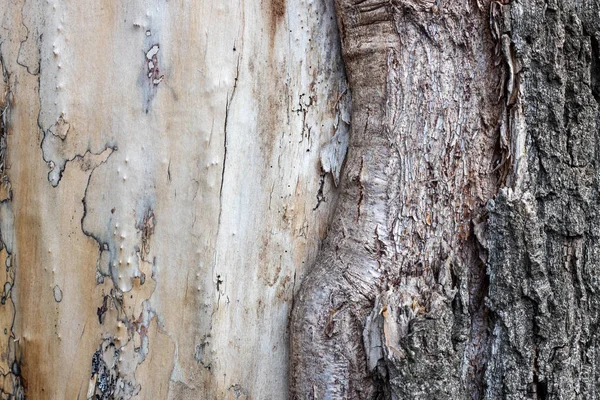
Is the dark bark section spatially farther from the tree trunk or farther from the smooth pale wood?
the smooth pale wood

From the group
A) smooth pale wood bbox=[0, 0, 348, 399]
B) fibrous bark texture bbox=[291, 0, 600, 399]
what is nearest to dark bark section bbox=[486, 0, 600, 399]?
fibrous bark texture bbox=[291, 0, 600, 399]

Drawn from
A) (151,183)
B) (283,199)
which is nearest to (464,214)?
(283,199)

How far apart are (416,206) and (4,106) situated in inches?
38.8

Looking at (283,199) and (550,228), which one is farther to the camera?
(283,199)

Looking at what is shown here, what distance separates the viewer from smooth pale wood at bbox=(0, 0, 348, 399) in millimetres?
1146

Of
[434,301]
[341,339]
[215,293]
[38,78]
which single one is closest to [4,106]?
[38,78]

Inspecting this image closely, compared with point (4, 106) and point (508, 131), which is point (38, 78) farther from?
point (508, 131)

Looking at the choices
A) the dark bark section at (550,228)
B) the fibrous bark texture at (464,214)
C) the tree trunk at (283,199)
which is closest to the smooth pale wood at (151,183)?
the tree trunk at (283,199)

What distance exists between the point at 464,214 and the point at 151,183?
0.72 metres

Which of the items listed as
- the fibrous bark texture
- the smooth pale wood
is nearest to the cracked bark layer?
the fibrous bark texture

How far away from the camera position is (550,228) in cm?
111

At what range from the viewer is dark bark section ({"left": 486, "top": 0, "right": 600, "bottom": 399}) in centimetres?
109

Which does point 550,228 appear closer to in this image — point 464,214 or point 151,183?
point 464,214

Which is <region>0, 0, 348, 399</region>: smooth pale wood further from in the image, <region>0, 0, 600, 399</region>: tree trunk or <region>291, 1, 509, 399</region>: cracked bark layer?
<region>291, 1, 509, 399</region>: cracked bark layer
